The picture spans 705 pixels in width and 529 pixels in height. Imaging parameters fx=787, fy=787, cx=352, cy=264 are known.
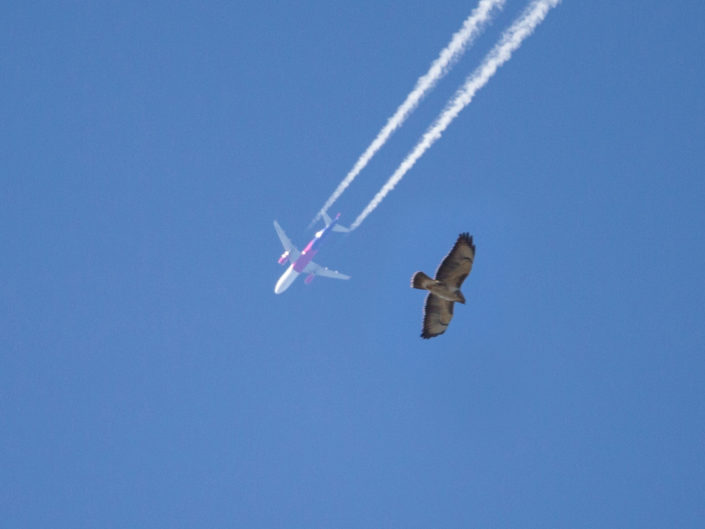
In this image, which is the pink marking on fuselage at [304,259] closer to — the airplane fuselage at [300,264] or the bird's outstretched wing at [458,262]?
the airplane fuselage at [300,264]

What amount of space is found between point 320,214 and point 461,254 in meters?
33.5

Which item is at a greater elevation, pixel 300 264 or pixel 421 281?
pixel 300 264

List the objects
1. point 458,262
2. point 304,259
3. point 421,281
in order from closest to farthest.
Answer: point 458,262
point 421,281
point 304,259

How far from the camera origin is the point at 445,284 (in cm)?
2725

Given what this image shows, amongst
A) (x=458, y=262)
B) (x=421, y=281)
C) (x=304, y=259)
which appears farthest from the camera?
(x=304, y=259)

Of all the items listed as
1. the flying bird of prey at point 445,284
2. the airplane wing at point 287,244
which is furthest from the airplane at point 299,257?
the flying bird of prey at point 445,284

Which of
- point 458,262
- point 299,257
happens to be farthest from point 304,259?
point 458,262

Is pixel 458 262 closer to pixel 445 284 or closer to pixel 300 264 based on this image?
pixel 445 284

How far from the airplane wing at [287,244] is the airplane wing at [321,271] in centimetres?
134

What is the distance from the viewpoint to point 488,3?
30.7 metres

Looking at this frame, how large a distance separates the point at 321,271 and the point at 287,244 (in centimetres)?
450

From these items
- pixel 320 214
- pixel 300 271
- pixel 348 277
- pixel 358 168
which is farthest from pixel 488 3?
pixel 348 277

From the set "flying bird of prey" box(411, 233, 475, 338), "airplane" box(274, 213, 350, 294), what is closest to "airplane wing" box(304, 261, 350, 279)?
"airplane" box(274, 213, 350, 294)

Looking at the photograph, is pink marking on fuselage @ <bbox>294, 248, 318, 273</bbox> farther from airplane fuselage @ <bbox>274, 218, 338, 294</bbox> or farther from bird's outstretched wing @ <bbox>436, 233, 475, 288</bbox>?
bird's outstretched wing @ <bbox>436, 233, 475, 288</bbox>
